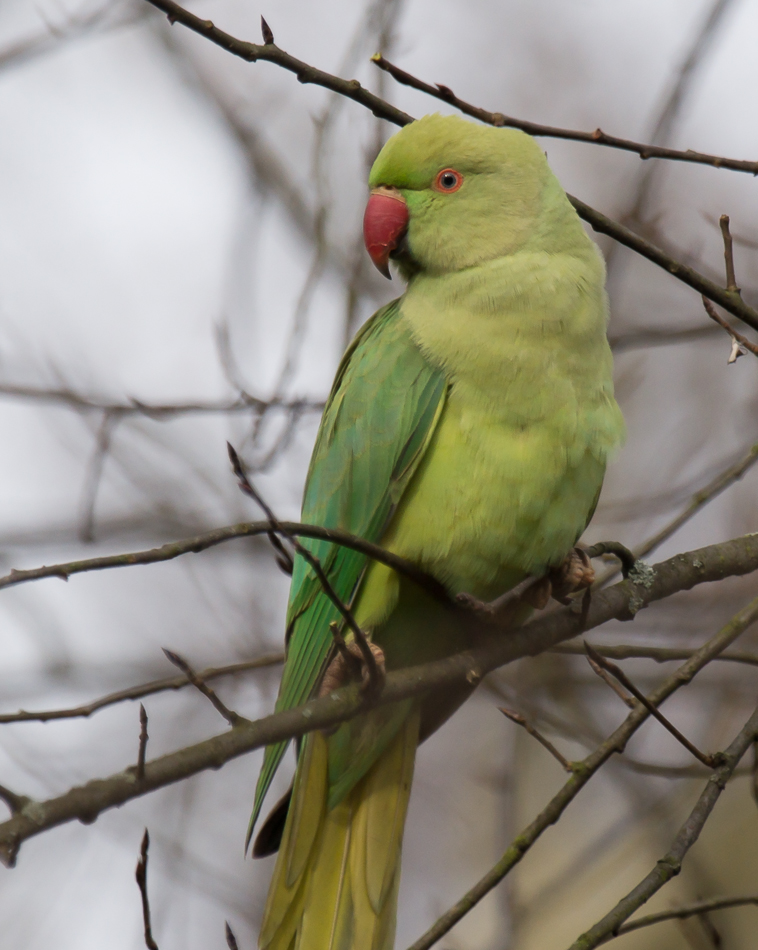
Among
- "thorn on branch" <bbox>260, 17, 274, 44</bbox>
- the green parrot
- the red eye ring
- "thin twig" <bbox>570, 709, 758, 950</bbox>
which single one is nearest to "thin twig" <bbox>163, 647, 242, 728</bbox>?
the green parrot

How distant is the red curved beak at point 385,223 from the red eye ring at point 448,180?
0.15m

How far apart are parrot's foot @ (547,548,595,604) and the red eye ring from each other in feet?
4.56

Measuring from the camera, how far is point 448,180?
3428 mm

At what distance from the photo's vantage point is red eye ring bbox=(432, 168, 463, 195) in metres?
3.42

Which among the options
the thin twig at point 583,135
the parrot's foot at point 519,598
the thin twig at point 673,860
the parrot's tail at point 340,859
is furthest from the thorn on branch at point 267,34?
the thin twig at point 673,860

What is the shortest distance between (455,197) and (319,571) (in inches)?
73.7

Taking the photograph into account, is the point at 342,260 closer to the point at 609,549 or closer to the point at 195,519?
the point at 195,519

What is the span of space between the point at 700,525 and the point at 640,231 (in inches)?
87.0

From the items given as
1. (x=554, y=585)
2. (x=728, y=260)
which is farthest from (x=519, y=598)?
(x=728, y=260)

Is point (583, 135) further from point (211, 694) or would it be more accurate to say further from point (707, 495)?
point (211, 694)

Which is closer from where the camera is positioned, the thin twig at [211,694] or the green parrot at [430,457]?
the thin twig at [211,694]

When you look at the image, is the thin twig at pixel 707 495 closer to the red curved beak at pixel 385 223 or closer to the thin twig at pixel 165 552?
the red curved beak at pixel 385 223

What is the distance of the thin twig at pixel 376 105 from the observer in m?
2.30

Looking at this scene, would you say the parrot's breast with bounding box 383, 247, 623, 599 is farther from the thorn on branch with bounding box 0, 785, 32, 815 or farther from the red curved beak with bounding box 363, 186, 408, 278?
the thorn on branch with bounding box 0, 785, 32, 815
